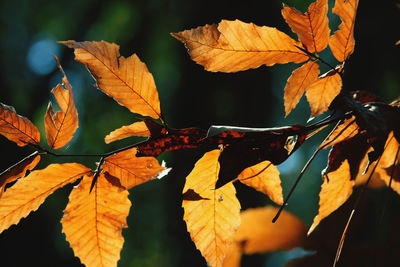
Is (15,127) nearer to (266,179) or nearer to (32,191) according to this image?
(32,191)

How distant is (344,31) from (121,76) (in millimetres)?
265

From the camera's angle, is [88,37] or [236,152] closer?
[236,152]

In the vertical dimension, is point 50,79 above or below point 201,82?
above

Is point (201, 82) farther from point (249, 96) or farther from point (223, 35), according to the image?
point (223, 35)

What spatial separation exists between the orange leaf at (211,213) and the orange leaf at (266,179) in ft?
0.09

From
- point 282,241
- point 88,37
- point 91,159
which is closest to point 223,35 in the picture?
point 282,241

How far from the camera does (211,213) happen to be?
0.39m

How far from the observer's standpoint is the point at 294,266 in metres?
0.56

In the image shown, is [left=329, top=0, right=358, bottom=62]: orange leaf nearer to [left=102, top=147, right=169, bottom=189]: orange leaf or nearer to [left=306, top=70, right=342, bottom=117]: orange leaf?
[left=306, top=70, right=342, bottom=117]: orange leaf

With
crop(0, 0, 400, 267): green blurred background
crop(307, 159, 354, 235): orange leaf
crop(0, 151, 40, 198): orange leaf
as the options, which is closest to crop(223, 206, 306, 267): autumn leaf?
crop(307, 159, 354, 235): orange leaf

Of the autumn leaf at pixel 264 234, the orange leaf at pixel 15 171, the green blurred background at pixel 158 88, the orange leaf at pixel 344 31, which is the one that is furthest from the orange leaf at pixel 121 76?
the green blurred background at pixel 158 88

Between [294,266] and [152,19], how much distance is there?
19.3 feet

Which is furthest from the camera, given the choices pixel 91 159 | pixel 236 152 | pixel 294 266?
pixel 91 159

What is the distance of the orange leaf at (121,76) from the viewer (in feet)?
1.11
